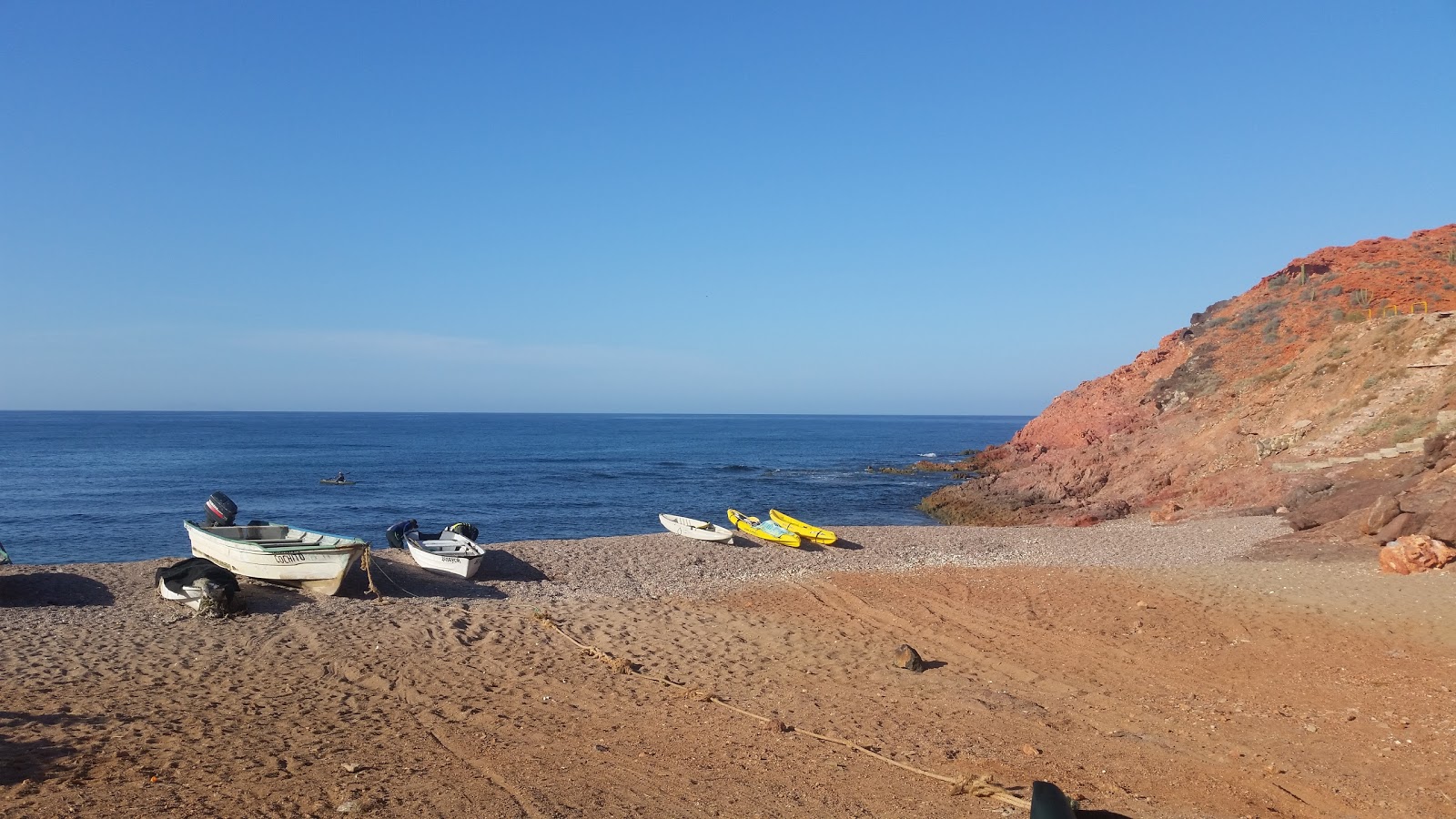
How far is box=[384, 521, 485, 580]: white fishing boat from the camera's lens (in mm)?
16188

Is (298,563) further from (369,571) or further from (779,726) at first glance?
(779,726)

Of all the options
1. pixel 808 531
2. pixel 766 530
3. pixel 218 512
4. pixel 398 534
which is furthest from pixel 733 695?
pixel 218 512

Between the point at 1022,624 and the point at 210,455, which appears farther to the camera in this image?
the point at 210,455

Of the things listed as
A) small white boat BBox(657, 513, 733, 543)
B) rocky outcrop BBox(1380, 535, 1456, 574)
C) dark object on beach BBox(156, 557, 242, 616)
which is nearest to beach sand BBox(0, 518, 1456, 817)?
dark object on beach BBox(156, 557, 242, 616)

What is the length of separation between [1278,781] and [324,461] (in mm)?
66801

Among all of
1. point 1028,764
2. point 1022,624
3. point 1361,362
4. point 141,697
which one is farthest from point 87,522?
point 1361,362

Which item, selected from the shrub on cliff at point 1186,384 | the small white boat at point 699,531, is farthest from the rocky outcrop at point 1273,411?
the small white boat at point 699,531

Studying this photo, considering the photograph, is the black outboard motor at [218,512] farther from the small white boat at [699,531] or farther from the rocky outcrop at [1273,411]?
the rocky outcrop at [1273,411]

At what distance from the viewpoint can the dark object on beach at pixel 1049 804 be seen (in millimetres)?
5062

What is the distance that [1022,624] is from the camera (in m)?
13.0

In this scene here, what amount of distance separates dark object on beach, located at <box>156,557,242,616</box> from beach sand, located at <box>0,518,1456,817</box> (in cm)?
25

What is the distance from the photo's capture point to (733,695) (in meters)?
9.55

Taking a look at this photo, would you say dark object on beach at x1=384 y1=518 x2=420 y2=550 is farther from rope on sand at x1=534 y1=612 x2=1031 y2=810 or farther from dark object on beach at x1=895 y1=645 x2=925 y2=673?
dark object on beach at x1=895 y1=645 x2=925 y2=673

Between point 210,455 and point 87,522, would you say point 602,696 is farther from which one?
point 210,455
